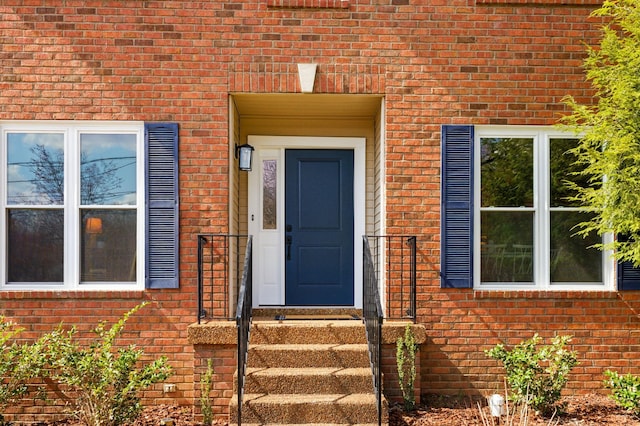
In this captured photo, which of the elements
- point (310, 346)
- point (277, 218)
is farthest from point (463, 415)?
point (277, 218)

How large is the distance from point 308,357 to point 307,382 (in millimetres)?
285

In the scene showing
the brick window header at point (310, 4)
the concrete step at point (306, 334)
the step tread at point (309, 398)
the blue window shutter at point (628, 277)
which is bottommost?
the step tread at point (309, 398)

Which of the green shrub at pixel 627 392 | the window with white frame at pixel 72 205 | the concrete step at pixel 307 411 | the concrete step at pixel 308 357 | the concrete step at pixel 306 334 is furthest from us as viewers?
the window with white frame at pixel 72 205

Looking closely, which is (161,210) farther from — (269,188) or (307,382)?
(307,382)

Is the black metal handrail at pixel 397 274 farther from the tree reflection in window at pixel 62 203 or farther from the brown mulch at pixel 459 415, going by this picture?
the tree reflection in window at pixel 62 203

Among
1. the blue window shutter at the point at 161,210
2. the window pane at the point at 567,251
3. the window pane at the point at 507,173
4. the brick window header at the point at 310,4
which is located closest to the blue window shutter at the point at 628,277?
the window pane at the point at 567,251

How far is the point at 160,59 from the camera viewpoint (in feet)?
18.5

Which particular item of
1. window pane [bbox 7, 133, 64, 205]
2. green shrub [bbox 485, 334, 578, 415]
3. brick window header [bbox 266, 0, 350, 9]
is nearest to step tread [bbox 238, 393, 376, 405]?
green shrub [bbox 485, 334, 578, 415]

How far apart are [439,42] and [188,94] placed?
252cm

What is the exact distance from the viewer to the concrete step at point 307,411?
4.88 m

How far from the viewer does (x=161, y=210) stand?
18.4 ft

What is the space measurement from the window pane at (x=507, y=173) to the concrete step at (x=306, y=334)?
6.06 feet

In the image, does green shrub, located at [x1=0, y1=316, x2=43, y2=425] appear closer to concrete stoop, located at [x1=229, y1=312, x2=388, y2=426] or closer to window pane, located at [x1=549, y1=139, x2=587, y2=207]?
concrete stoop, located at [x1=229, y1=312, x2=388, y2=426]

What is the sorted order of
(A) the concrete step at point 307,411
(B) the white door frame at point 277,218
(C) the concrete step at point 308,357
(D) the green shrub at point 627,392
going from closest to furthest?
Result: (A) the concrete step at point 307,411 → (D) the green shrub at point 627,392 → (C) the concrete step at point 308,357 → (B) the white door frame at point 277,218
